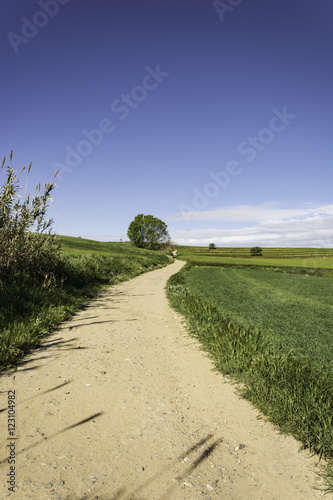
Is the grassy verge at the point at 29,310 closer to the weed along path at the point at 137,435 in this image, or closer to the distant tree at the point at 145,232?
the weed along path at the point at 137,435

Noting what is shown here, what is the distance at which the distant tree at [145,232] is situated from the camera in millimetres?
76562

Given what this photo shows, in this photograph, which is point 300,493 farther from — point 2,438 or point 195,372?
point 2,438

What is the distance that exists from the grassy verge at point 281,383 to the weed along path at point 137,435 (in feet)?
0.54

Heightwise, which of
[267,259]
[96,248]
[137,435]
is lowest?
[137,435]

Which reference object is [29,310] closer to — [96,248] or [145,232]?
[96,248]

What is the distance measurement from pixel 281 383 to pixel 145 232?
73.4 meters

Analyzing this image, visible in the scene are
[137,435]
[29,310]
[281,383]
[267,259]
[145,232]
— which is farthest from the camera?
[145,232]

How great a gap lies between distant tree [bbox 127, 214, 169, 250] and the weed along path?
71363mm

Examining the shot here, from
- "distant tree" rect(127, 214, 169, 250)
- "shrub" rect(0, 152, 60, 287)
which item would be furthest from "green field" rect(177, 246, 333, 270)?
"shrub" rect(0, 152, 60, 287)

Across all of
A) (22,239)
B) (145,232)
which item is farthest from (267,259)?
(22,239)

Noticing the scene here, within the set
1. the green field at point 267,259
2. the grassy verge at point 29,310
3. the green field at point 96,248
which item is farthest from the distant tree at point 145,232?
the grassy verge at point 29,310

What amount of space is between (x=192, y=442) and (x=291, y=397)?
4.47 ft

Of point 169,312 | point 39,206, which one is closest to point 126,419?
point 169,312

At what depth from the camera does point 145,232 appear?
7662 cm
